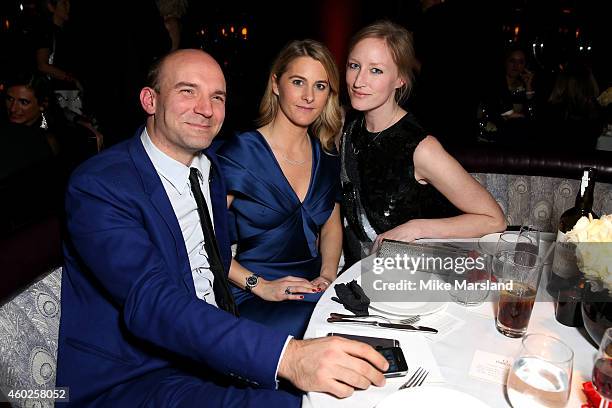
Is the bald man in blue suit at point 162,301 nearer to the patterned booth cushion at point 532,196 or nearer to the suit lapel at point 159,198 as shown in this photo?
the suit lapel at point 159,198

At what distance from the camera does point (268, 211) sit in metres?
2.25

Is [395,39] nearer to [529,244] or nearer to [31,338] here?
[529,244]

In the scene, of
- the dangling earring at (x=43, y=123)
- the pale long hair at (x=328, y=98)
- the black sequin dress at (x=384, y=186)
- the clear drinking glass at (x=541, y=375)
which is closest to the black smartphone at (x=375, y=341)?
the clear drinking glass at (x=541, y=375)

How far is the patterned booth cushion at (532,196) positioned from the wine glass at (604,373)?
198cm

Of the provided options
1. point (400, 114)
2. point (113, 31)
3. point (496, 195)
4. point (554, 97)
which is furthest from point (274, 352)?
point (113, 31)

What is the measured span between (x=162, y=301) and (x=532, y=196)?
2405 mm

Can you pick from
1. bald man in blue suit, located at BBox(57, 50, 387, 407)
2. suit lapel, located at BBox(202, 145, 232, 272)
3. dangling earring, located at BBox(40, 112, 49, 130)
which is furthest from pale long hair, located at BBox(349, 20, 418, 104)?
dangling earring, located at BBox(40, 112, 49, 130)

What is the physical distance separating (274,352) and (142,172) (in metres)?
0.74

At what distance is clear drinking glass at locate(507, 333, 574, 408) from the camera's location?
3.10 ft

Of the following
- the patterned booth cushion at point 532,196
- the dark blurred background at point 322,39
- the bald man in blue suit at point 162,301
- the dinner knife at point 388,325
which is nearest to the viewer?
the bald man in blue suit at point 162,301

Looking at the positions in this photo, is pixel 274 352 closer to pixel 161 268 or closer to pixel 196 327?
pixel 196 327

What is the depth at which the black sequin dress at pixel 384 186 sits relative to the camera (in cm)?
223

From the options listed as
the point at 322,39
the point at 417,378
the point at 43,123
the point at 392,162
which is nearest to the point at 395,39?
the point at 392,162

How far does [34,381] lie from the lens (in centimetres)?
141
